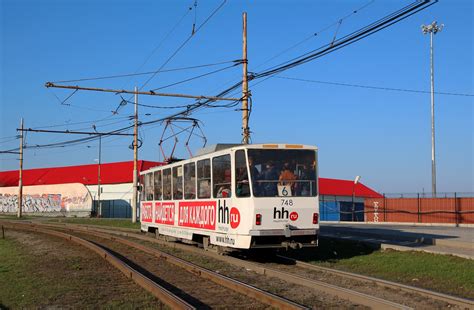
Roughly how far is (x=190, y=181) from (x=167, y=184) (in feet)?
9.31

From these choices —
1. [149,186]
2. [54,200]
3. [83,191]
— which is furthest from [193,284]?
[54,200]

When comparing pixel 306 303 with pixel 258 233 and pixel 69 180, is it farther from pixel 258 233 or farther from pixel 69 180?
pixel 69 180

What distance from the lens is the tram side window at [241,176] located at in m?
13.3

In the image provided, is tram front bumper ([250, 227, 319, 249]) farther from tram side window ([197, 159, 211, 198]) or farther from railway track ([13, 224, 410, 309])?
tram side window ([197, 159, 211, 198])

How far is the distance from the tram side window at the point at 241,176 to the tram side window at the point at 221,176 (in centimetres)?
33

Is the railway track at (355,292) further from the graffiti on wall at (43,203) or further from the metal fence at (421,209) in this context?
the graffiti on wall at (43,203)

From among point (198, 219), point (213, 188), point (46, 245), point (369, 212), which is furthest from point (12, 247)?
point (369, 212)

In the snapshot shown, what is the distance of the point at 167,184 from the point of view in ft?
62.8

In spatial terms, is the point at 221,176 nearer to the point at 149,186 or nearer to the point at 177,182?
the point at 177,182

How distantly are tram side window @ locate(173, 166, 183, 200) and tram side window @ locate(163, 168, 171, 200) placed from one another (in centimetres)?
66

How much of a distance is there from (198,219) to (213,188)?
5.64ft

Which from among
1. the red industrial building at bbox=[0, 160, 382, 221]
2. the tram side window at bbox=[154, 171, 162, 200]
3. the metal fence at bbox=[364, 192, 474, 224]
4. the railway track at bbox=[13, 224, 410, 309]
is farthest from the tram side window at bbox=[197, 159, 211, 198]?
the red industrial building at bbox=[0, 160, 382, 221]

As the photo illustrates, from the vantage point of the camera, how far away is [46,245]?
2020 centimetres

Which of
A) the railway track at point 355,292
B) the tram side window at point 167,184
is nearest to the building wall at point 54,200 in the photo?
the tram side window at point 167,184
